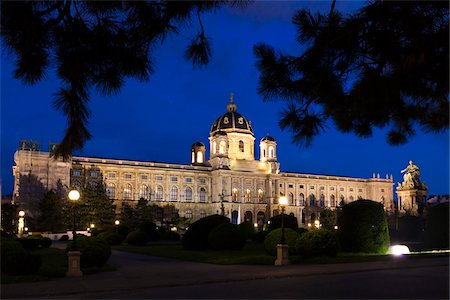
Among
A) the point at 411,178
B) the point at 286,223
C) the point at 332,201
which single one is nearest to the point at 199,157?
the point at 332,201

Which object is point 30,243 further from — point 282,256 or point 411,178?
point 411,178

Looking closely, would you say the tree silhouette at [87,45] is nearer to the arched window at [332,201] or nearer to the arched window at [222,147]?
the arched window at [222,147]

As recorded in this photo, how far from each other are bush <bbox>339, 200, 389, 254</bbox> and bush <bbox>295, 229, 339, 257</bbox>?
3932mm

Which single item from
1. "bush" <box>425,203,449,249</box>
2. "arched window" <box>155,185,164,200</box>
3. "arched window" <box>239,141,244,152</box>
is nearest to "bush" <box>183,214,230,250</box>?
"bush" <box>425,203,449,249</box>

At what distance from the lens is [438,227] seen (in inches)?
1200

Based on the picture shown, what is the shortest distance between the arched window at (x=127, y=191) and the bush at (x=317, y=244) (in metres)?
64.4

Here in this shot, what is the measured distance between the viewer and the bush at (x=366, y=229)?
2397cm

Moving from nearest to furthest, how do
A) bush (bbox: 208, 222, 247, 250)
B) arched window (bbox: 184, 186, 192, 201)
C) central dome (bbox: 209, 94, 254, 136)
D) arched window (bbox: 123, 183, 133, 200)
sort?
bush (bbox: 208, 222, 247, 250) → arched window (bbox: 123, 183, 133, 200) → arched window (bbox: 184, 186, 192, 201) → central dome (bbox: 209, 94, 254, 136)

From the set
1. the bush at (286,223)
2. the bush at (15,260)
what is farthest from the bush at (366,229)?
the bush at (15,260)

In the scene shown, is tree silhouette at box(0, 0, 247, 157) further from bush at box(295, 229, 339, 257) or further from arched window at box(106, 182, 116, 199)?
arched window at box(106, 182, 116, 199)

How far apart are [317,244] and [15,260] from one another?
36.4 feet

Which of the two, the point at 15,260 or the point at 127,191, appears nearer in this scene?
the point at 15,260

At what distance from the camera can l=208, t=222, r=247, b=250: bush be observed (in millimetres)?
27844

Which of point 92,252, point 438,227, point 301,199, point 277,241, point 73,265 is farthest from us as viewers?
point 301,199
